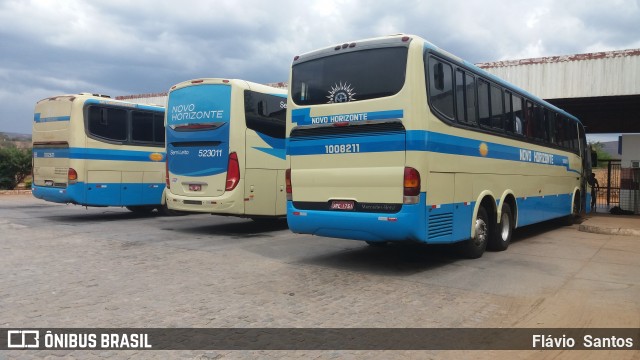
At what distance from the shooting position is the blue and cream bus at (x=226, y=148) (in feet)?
35.9

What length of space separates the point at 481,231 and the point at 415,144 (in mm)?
2758

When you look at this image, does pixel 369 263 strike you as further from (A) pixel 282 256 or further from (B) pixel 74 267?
(B) pixel 74 267

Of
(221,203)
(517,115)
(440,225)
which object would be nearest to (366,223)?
(440,225)

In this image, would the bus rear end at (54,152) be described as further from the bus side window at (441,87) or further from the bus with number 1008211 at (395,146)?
the bus side window at (441,87)

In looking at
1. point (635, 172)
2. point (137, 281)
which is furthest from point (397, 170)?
point (635, 172)

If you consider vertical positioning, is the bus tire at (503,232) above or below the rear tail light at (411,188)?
below

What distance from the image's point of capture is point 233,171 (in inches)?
428

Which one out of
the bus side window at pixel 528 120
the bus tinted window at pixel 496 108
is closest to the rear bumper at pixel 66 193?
the bus tinted window at pixel 496 108

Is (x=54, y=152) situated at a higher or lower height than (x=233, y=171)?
higher

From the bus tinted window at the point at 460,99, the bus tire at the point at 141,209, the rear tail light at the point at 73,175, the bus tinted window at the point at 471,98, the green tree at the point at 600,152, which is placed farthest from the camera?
the green tree at the point at 600,152

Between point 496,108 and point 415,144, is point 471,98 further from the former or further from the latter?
point 415,144

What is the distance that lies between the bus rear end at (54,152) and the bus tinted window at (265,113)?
5.37m

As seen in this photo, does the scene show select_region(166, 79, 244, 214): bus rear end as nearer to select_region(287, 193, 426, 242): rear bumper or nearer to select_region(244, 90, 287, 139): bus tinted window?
select_region(244, 90, 287, 139): bus tinted window

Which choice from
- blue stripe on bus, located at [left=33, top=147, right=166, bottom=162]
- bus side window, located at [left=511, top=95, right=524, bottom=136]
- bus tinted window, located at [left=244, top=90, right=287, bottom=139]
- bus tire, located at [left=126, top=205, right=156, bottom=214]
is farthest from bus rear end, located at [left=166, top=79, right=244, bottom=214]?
bus side window, located at [left=511, top=95, right=524, bottom=136]
